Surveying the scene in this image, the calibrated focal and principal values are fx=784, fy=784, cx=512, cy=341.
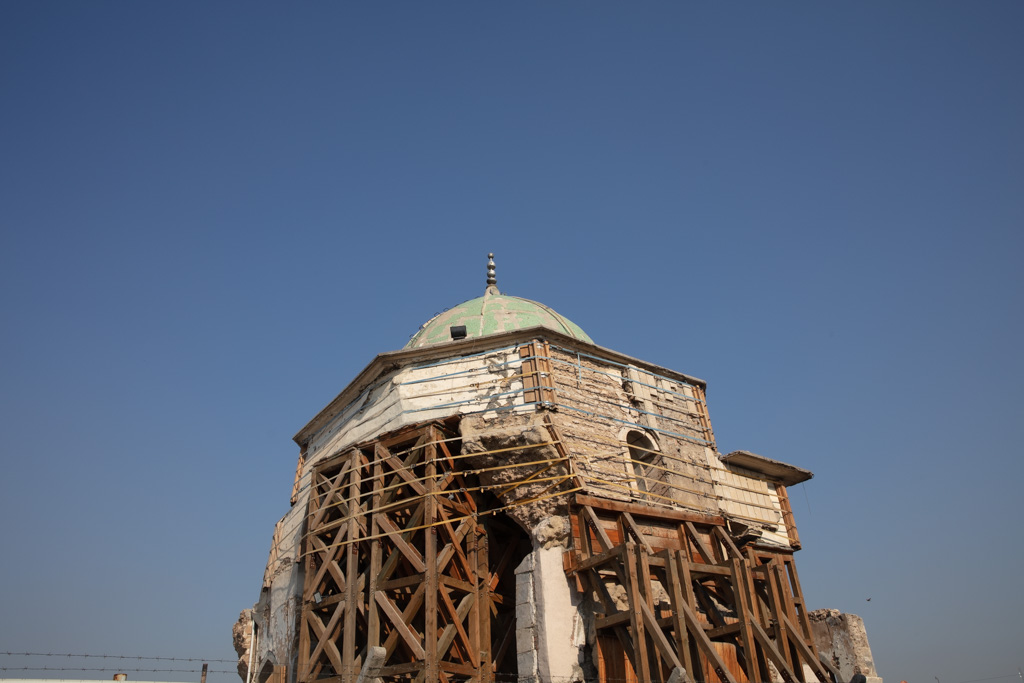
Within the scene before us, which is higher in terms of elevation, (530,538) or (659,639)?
(530,538)

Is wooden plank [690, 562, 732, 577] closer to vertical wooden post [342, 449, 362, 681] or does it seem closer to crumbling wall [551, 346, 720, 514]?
crumbling wall [551, 346, 720, 514]

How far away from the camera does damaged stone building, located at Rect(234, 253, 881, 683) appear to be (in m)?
11.5

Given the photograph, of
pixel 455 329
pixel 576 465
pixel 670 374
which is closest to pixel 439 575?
pixel 576 465

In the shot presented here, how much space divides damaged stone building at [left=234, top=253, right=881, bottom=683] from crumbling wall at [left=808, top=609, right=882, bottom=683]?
0.14ft

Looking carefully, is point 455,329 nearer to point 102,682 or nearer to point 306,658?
point 306,658

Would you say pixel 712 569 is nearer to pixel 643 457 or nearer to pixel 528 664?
pixel 643 457

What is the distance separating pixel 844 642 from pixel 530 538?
778cm

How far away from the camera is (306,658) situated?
1341cm

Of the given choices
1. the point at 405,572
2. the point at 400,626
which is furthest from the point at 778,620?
the point at 405,572

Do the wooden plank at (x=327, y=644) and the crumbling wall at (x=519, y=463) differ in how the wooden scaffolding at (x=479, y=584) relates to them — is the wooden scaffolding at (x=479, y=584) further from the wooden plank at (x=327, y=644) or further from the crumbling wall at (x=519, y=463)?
the crumbling wall at (x=519, y=463)

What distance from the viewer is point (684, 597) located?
37.1 feet

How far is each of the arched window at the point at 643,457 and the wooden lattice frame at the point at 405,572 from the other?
2.66m

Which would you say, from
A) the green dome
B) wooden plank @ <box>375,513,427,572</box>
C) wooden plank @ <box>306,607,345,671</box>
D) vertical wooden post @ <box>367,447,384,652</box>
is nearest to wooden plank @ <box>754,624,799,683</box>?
wooden plank @ <box>375,513,427,572</box>

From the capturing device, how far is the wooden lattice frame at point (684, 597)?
10.8 m
